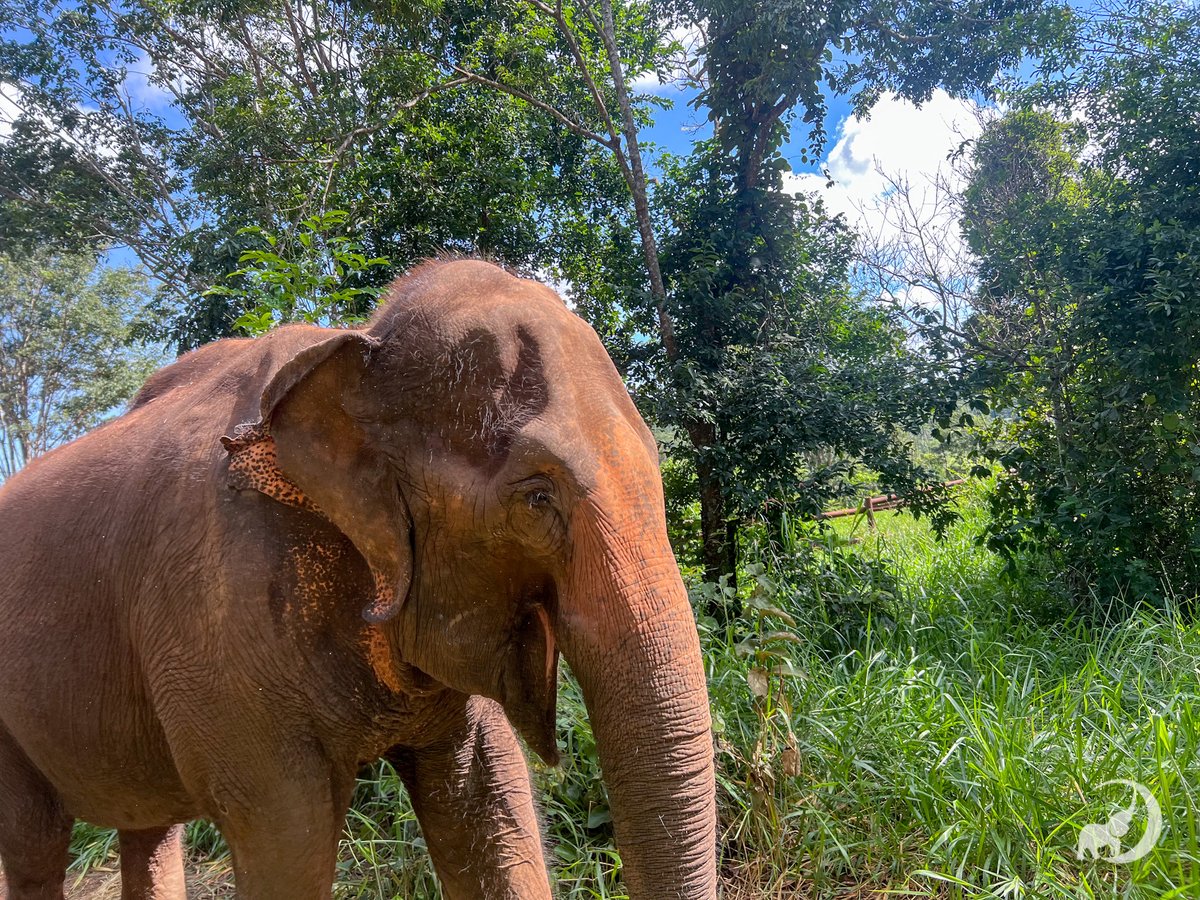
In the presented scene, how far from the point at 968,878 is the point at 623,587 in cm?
204

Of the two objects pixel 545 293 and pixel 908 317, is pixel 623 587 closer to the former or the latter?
pixel 545 293

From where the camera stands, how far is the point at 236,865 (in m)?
1.57

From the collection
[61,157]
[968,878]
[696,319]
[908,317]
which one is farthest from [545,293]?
[61,157]

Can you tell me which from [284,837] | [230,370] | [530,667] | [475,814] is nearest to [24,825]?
[284,837]

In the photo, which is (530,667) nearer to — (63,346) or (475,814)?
(475,814)

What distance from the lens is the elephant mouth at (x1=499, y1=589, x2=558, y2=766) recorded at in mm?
1375

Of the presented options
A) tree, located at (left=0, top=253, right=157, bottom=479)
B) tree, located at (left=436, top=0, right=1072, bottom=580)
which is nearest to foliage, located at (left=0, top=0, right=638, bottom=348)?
tree, located at (left=436, top=0, right=1072, bottom=580)

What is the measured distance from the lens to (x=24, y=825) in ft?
7.02

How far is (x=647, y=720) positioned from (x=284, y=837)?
2.76ft

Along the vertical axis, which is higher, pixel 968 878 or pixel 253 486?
pixel 253 486

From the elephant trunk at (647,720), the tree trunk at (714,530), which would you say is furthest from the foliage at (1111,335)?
the elephant trunk at (647,720)

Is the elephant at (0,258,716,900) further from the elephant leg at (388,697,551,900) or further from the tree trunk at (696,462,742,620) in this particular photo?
the tree trunk at (696,462,742,620)

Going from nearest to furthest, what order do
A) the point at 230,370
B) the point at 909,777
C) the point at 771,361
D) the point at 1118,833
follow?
the point at 230,370, the point at 1118,833, the point at 909,777, the point at 771,361

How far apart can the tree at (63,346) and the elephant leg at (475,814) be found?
18.1 meters
